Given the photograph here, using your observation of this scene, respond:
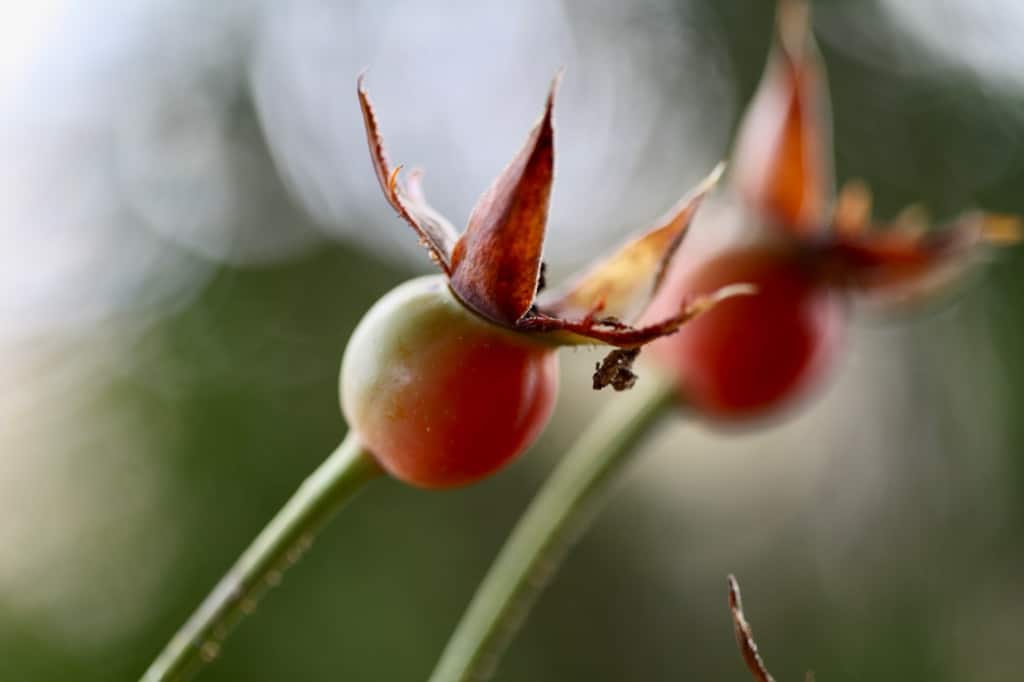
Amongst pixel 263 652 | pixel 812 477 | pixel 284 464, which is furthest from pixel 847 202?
pixel 812 477

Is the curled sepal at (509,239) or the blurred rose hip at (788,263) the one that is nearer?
the curled sepal at (509,239)

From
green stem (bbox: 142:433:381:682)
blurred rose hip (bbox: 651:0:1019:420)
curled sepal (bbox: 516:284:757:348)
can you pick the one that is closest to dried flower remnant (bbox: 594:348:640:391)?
curled sepal (bbox: 516:284:757:348)

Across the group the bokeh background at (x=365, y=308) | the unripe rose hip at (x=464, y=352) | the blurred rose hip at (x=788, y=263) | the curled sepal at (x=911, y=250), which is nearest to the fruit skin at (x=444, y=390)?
the unripe rose hip at (x=464, y=352)

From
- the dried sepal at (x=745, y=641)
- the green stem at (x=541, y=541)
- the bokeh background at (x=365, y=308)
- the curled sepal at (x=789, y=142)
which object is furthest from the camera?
the bokeh background at (x=365, y=308)

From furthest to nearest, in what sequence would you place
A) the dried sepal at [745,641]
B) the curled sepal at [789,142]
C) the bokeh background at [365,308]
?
the bokeh background at [365,308], the curled sepal at [789,142], the dried sepal at [745,641]

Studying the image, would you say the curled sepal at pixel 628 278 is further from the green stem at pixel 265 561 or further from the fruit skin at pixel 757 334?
the fruit skin at pixel 757 334

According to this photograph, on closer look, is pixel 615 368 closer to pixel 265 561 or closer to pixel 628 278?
Result: pixel 628 278

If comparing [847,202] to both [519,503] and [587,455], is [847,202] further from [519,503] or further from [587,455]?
[519,503]
